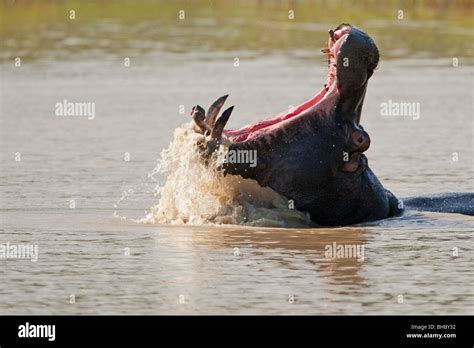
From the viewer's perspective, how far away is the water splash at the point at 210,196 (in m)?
11.1

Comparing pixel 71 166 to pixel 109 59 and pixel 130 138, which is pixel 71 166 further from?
pixel 109 59

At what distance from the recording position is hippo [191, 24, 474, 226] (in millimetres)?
10695

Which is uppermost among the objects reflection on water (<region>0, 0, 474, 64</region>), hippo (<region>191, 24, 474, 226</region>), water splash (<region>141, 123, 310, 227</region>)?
reflection on water (<region>0, 0, 474, 64</region>)

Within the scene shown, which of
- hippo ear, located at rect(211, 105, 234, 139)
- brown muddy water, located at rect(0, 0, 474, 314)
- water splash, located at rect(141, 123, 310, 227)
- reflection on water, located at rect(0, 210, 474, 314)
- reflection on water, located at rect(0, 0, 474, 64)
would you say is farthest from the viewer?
reflection on water, located at rect(0, 0, 474, 64)

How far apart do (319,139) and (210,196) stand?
1069mm

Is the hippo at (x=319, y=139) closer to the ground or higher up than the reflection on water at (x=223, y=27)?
closer to the ground

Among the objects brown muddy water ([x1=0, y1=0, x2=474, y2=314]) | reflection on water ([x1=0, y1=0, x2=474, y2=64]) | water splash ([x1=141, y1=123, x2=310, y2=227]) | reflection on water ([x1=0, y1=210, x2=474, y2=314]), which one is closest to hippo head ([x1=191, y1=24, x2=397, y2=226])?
water splash ([x1=141, y1=123, x2=310, y2=227])

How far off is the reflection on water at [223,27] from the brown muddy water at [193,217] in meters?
3.18

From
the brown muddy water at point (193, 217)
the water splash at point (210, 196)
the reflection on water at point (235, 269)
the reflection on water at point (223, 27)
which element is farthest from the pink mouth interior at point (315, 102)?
the reflection on water at point (223, 27)

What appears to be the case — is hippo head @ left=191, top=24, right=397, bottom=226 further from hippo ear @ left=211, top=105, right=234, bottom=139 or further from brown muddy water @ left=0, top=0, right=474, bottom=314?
brown muddy water @ left=0, top=0, right=474, bottom=314

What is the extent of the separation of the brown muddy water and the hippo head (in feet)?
0.99

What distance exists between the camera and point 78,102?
65.0 ft

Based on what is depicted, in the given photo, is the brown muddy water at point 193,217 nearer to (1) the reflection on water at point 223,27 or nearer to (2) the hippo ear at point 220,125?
(2) the hippo ear at point 220,125
